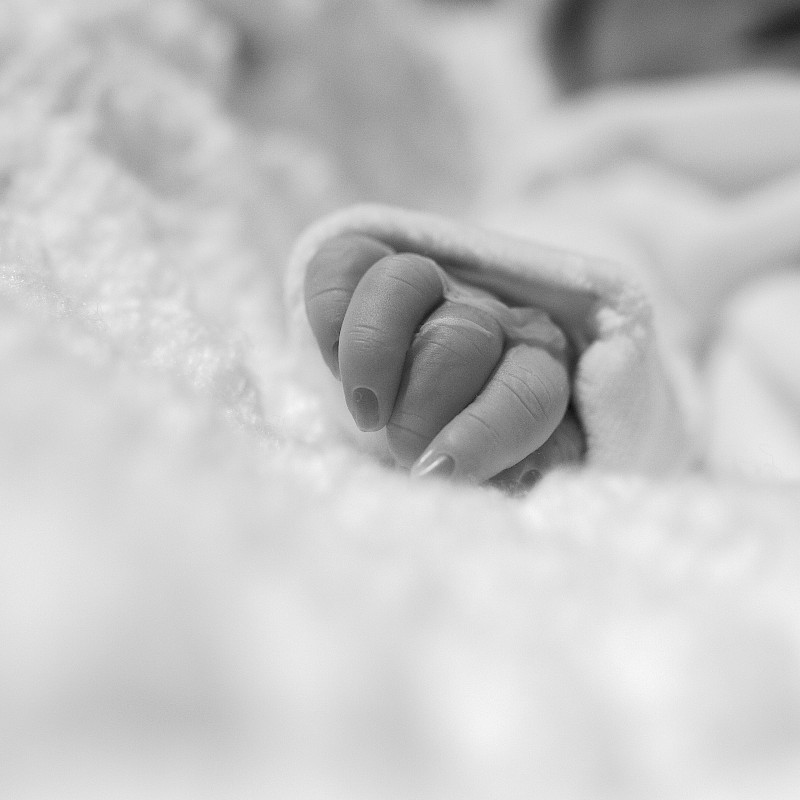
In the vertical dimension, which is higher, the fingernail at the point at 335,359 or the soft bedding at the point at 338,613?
the soft bedding at the point at 338,613

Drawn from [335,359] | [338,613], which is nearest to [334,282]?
[335,359]

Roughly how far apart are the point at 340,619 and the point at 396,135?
25.2 inches

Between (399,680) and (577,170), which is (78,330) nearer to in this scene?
(399,680)

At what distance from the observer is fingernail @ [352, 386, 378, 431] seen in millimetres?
290

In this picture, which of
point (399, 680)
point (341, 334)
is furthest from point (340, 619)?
point (341, 334)

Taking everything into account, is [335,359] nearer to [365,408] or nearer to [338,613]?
[365,408]

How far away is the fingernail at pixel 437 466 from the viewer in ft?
0.91

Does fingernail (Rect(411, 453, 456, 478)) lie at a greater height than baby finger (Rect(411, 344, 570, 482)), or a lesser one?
lesser

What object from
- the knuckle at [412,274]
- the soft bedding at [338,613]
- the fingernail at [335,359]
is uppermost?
the knuckle at [412,274]

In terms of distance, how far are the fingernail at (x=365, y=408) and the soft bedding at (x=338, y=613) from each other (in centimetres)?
2

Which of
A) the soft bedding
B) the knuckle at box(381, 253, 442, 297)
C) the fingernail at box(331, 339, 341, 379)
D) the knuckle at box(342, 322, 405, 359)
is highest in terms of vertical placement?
the knuckle at box(381, 253, 442, 297)

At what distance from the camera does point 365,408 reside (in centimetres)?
29

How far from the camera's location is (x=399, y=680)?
0.64ft

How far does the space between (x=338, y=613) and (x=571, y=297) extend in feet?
0.66
